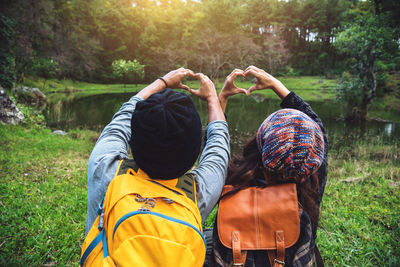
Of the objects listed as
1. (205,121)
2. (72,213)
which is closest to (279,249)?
(72,213)

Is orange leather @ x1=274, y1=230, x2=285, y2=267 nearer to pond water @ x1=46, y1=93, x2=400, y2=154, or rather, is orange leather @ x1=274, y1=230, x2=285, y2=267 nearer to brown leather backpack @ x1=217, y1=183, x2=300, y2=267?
brown leather backpack @ x1=217, y1=183, x2=300, y2=267

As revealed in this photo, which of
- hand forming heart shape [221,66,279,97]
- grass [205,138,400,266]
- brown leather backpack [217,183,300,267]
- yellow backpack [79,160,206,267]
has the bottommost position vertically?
grass [205,138,400,266]

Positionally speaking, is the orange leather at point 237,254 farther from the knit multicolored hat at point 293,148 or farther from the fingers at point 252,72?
the fingers at point 252,72

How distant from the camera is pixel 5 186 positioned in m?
2.66

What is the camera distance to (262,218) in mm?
904

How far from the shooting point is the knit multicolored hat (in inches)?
34.9

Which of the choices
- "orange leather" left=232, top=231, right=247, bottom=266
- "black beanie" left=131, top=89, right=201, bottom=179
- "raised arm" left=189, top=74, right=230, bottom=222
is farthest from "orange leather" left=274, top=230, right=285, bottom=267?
"black beanie" left=131, top=89, right=201, bottom=179

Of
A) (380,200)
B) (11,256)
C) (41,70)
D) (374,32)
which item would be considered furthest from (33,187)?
(41,70)

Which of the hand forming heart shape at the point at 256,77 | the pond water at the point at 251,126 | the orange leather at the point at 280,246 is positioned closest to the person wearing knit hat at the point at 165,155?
the orange leather at the point at 280,246

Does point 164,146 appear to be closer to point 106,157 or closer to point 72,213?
point 106,157

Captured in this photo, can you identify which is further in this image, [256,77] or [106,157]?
[256,77]

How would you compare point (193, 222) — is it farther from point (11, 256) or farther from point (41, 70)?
point (41, 70)

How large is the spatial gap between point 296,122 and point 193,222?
53 centimetres

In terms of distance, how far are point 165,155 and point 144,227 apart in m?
0.21
